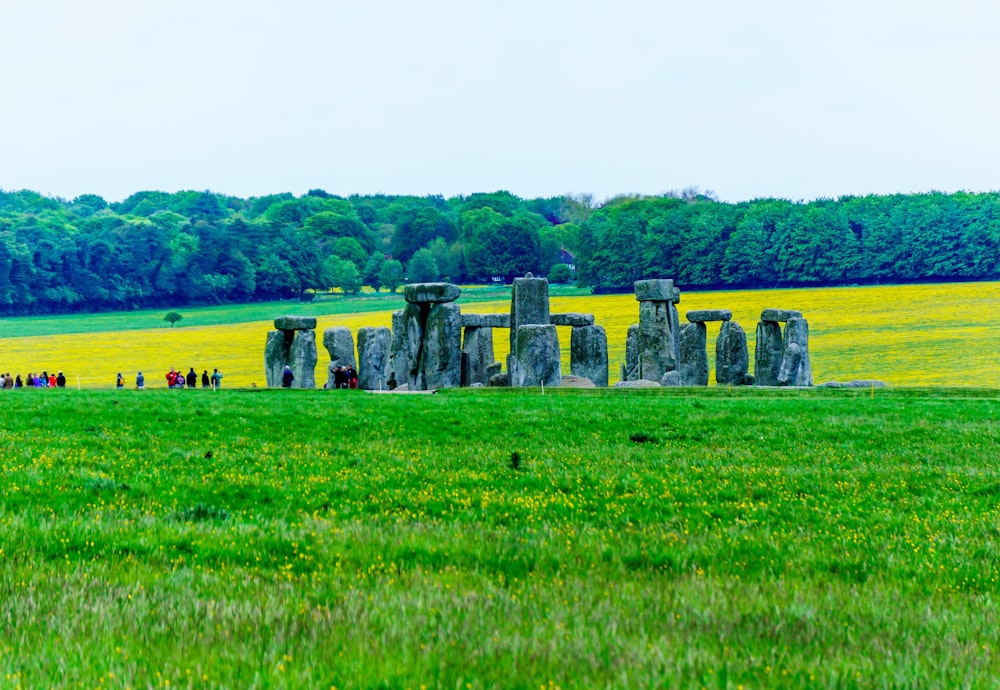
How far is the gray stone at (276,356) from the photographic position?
129 ft

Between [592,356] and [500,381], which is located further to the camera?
[592,356]

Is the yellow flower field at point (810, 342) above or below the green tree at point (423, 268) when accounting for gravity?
below

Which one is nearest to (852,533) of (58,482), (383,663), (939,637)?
(939,637)

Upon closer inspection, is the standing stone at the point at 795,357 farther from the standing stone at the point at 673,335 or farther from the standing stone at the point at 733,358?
the standing stone at the point at 673,335

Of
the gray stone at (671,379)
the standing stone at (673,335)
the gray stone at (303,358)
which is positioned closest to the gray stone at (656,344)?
the standing stone at (673,335)

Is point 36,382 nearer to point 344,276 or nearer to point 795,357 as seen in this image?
point 795,357

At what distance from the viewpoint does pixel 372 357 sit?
38.7 m

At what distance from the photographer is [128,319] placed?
3310 inches

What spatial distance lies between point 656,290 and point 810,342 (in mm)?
24038

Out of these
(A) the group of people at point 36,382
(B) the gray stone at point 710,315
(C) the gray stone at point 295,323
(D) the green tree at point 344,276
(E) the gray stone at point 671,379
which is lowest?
(A) the group of people at point 36,382

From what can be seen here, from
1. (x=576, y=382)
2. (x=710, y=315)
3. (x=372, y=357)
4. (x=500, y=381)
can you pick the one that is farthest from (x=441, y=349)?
(x=710, y=315)

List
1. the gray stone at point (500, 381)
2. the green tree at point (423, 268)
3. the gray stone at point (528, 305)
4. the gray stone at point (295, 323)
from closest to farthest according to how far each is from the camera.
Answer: the gray stone at point (500, 381) < the gray stone at point (528, 305) < the gray stone at point (295, 323) < the green tree at point (423, 268)

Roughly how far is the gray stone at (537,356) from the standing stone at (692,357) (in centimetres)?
802

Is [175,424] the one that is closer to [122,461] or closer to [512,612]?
[122,461]
